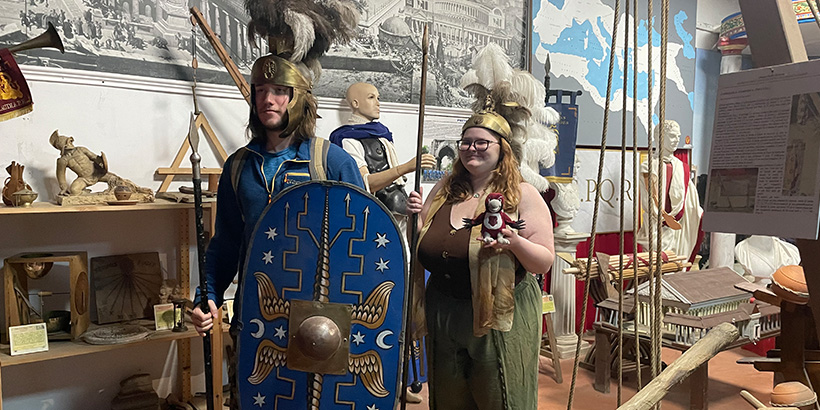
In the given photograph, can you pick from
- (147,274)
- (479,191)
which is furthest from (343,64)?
(479,191)

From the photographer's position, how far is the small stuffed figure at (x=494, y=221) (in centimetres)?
180

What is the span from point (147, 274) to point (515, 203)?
181 centimetres

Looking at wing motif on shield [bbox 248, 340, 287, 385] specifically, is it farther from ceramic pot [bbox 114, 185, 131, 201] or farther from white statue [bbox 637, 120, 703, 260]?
white statue [bbox 637, 120, 703, 260]

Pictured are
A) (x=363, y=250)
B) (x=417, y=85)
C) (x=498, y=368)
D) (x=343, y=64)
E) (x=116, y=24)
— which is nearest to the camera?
(x=363, y=250)

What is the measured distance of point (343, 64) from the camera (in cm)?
348

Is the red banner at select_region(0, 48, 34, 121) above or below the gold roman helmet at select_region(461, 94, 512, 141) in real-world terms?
above

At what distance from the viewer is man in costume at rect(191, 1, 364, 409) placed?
1.83 metres

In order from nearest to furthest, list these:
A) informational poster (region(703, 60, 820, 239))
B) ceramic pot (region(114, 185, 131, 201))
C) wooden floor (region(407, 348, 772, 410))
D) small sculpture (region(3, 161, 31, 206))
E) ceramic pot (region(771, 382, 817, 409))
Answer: informational poster (region(703, 60, 820, 239))
ceramic pot (region(771, 382, 817, 409))
small sculpture (region(3, 161, 31, 206))
ceramic pot (region(114, 185, 131, 201))
wooden floor (region(407, 348, 772, 410))

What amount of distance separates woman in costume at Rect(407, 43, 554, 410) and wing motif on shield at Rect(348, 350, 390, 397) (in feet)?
0.98

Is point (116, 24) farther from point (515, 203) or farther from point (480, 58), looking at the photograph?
point (515, 203)

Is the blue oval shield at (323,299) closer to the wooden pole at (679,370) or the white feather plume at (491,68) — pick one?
the wooden pole at (679,370)

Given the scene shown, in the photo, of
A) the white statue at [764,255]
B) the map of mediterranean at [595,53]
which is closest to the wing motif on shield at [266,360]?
the map of mediterranean at [595,53]

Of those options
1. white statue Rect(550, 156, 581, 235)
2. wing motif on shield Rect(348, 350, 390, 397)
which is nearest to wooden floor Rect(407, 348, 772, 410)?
white statue Rect(550, 156, 581, 235)

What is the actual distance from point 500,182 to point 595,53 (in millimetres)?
3248
